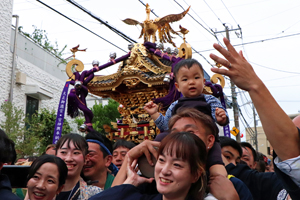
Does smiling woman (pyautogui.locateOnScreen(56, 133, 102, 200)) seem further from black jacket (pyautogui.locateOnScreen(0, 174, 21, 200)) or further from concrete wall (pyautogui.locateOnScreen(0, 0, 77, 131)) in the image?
concrete wall (pyautogui.locateOnScreen(0, 0, 77, 131))

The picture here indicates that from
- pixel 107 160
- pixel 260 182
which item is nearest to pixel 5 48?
pixel 107 160

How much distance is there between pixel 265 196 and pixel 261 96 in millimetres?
1908

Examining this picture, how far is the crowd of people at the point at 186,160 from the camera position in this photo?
4.91ft

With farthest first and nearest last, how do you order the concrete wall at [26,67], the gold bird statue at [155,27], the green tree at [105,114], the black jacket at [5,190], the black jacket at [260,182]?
the green tree at [105,114], the concrete wall at [26,67], the gold bird statue at [155,27], the black jacket at [260,182], the black jacket at [5,190]

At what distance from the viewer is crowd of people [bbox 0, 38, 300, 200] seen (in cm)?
150

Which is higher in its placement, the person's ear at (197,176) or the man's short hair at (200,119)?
the man's short hair at (200,119)

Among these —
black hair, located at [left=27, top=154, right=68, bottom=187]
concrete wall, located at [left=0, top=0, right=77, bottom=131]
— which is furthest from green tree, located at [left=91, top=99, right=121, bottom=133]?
black hair, located at [left=27, top=154, right=68, bottom=187]

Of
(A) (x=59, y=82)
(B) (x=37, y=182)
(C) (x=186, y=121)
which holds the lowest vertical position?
(B) (x=37, y=182)

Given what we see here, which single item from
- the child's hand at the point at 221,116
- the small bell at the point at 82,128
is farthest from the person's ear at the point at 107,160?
the small bell at the point at 82,128

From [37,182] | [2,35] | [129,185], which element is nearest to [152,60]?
[37,182]

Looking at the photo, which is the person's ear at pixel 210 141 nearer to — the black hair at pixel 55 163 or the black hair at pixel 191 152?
the black hair at pixel 191 152

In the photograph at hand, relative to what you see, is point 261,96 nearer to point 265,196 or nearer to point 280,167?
point 280,167

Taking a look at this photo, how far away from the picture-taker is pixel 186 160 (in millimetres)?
1886

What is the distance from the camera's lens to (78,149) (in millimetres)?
3043
